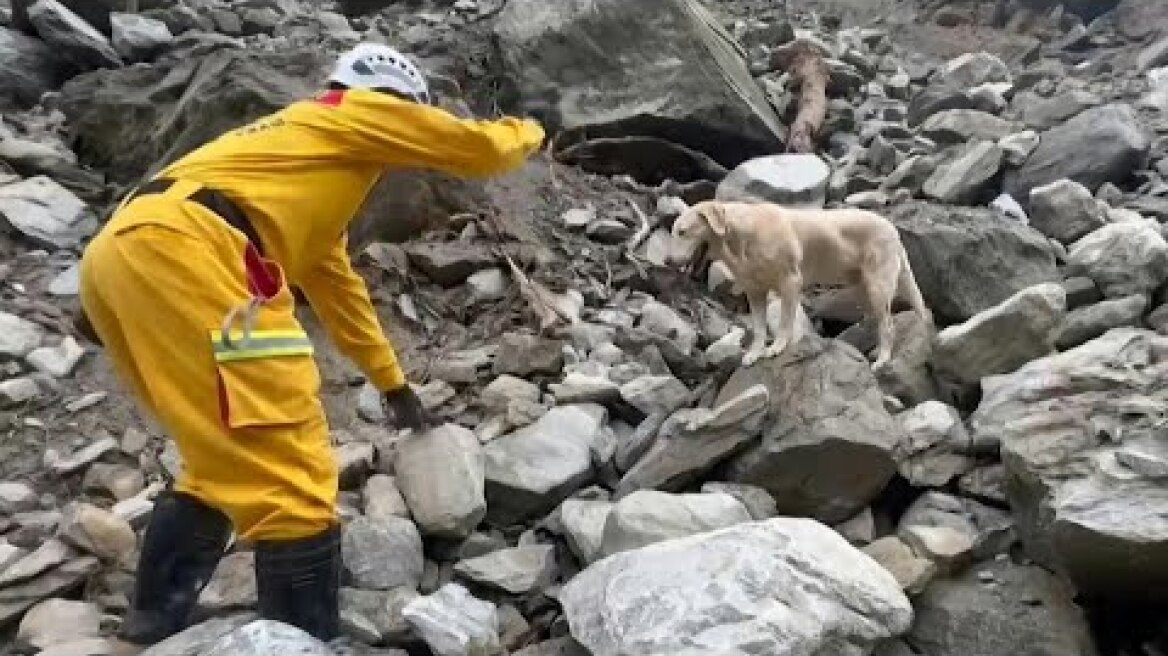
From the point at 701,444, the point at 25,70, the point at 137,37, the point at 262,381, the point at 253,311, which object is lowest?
the point at 25,70

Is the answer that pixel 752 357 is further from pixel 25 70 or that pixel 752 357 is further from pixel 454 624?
pixel 25 70

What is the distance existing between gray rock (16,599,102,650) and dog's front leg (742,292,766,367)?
239cm

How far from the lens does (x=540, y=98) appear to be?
8234 mm

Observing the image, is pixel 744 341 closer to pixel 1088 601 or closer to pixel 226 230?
pixel 1088 601

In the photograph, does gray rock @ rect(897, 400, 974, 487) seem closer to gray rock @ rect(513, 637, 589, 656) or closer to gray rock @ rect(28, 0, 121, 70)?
gray rock @ rect(513, 637, 589, 656)

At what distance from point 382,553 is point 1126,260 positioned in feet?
11.7

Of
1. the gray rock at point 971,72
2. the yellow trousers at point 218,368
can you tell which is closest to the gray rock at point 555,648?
the yellow trousers at point 218,368

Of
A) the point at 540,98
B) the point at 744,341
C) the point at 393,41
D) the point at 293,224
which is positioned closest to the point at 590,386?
the point at 744,341

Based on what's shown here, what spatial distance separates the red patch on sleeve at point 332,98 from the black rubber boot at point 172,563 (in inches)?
48.0

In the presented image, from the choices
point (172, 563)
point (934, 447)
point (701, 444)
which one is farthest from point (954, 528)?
point (172, 563)

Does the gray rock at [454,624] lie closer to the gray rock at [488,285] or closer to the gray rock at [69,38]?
the gray rock at [488,285]

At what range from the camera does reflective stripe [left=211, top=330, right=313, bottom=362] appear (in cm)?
320

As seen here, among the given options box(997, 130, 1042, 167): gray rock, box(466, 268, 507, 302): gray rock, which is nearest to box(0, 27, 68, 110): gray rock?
box(466, 268, 507, 302): gray rock

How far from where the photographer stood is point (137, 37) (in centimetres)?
912
